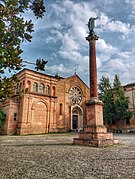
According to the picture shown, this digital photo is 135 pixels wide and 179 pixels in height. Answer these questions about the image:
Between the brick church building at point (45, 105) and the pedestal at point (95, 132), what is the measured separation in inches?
438

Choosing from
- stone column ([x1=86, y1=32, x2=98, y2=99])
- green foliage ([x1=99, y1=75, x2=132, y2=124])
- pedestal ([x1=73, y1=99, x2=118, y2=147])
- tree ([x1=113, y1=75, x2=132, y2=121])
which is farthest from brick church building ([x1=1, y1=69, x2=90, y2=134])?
pedestal ([x1=73, y1=99, x2=118, y2=147])

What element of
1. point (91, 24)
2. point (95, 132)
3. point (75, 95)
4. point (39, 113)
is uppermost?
point (91, 24)

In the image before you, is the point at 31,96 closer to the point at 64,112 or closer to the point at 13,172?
the point at 64,112

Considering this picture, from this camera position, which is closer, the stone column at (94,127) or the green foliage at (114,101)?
the stone column at (94,127)

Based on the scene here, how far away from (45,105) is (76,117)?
8.04 meters

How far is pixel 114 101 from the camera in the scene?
28922 millimetres

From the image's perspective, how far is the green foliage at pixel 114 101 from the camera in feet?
91.0

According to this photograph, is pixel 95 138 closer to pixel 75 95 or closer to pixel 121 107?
pixel 121 107

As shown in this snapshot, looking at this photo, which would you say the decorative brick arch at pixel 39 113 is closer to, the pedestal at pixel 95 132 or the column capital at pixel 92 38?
the pedestal at pixel 95 132

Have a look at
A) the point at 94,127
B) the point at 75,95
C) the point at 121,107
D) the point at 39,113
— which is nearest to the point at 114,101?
the point at 121,107

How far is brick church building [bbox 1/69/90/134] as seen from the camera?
833 inches

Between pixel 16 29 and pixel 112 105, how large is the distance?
28209mm

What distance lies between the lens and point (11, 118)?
2089cm

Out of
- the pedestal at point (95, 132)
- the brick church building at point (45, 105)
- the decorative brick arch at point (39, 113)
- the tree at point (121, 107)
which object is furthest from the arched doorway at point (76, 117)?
the pedestal at point (95, 132)
